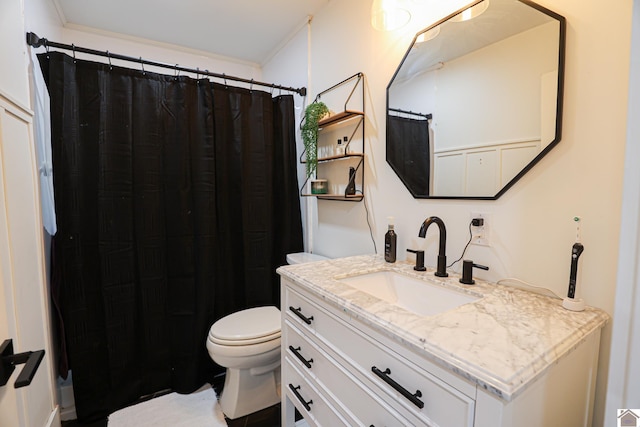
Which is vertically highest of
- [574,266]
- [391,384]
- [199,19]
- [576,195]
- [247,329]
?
[199,19]

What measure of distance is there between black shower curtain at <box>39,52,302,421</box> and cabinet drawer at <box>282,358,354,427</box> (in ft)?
2.82

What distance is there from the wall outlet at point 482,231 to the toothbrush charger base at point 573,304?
30cm

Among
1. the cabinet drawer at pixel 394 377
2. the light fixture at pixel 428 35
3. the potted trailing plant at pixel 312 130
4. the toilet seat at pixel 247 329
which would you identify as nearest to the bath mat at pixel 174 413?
the toilet seat at pixel 247 329

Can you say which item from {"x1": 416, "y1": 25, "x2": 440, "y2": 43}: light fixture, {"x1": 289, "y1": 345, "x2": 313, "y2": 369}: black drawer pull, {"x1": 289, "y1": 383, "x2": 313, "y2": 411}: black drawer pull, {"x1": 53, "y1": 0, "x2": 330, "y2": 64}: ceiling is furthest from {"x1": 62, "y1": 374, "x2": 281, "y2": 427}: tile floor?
{"x1": 53, "y1": 0, "x2": 330, "y2": 64}: ceiling

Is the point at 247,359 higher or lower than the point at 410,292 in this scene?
lower

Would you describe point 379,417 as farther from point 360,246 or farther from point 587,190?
point 360,246

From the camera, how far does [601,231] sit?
83cm

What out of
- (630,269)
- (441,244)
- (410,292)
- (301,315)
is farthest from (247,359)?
(630,269)

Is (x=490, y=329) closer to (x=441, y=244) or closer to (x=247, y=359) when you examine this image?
(x=441, y=244)

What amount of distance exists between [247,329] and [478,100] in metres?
1.60

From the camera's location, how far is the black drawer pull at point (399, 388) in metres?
0.68

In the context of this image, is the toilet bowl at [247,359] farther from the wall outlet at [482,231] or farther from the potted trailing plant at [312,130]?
the wall outlet at [482,231]

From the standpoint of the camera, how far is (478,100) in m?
1.13

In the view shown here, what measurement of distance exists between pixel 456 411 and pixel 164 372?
1.87 m
